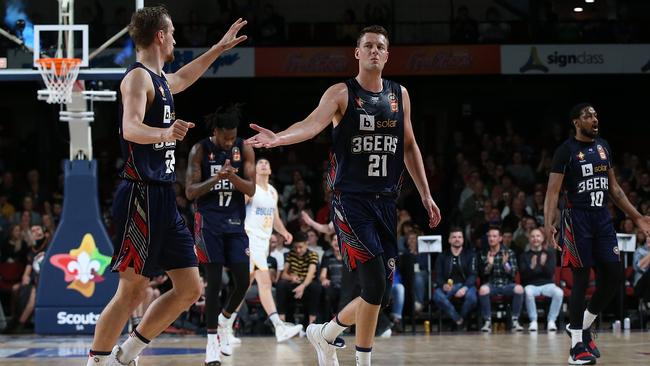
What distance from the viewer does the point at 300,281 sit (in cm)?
1359

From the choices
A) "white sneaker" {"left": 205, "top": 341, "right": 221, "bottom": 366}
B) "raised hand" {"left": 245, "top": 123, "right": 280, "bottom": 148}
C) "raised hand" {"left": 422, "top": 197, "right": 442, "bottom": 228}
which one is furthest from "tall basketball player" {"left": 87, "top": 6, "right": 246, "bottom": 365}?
"white sneaker" {"left": 205, "top": 341, "right": 221, "bottom": 366}

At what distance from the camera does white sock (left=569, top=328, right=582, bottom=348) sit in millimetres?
8414

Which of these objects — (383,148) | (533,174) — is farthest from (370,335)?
(533,174)

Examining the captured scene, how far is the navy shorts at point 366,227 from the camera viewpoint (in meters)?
6.55

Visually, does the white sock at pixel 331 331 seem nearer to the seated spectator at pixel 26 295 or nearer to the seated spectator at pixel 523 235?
the seated spectator at pixel 26 295

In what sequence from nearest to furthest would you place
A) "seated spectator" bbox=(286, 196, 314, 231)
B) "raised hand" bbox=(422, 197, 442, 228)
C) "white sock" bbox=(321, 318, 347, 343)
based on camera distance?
"raised hand" bbox=(422, 197, 442, 228) → "white sock" bbox=(321, 318, 347, 343) → "seated spectator" bbox=(286, 196, 314, 231)

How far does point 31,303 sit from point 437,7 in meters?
12.1

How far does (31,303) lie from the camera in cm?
1370

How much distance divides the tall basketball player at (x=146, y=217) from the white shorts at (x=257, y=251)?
15.7 feet

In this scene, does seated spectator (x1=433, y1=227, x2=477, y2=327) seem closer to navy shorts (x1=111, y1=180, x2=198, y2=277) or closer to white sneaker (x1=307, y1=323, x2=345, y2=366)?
white sneaker (x1=307, y1=323, x2=345, y2=366)

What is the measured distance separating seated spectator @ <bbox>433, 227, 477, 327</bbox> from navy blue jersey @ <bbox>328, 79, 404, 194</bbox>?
24.4ft

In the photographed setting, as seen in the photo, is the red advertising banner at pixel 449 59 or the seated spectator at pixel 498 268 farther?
the red advertising banner at pixel 449 59

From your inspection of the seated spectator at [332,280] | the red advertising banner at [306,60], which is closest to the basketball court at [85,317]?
the seated spectator at [332,280]

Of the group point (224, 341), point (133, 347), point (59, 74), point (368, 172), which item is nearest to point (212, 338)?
point (224, 341)
